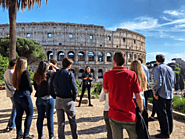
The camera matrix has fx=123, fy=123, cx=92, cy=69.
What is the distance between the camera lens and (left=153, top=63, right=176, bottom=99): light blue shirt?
3359 mm

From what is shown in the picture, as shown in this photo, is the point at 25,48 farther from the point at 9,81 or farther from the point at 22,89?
the point at 22,89

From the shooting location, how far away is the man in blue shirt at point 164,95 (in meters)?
3.33

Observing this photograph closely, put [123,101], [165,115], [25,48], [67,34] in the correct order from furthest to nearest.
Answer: [67,34] → [25,48] → [165,115] → [123,101]

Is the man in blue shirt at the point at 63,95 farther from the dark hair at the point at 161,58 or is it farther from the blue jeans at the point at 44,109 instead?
the dark hair at the point at 161,58

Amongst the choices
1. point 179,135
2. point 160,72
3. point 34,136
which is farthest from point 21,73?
point 179,135

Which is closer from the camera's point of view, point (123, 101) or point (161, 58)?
point (123, 101)

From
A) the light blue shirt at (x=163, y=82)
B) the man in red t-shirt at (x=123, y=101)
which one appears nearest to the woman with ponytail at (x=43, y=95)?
the man in red t-shirt at (x=123, y=101)

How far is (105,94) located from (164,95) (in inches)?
72.8

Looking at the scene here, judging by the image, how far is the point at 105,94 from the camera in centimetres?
262

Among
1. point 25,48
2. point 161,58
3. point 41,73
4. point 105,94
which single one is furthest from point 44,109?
point 25,48

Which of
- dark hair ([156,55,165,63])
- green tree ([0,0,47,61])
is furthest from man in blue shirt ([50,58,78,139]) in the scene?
green tree ([0,0,47,61])

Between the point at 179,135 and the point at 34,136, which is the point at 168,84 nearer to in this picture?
the point at 179,135

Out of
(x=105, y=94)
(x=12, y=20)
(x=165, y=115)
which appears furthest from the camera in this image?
(x=12, y=20)

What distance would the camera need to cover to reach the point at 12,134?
353 centimetres
